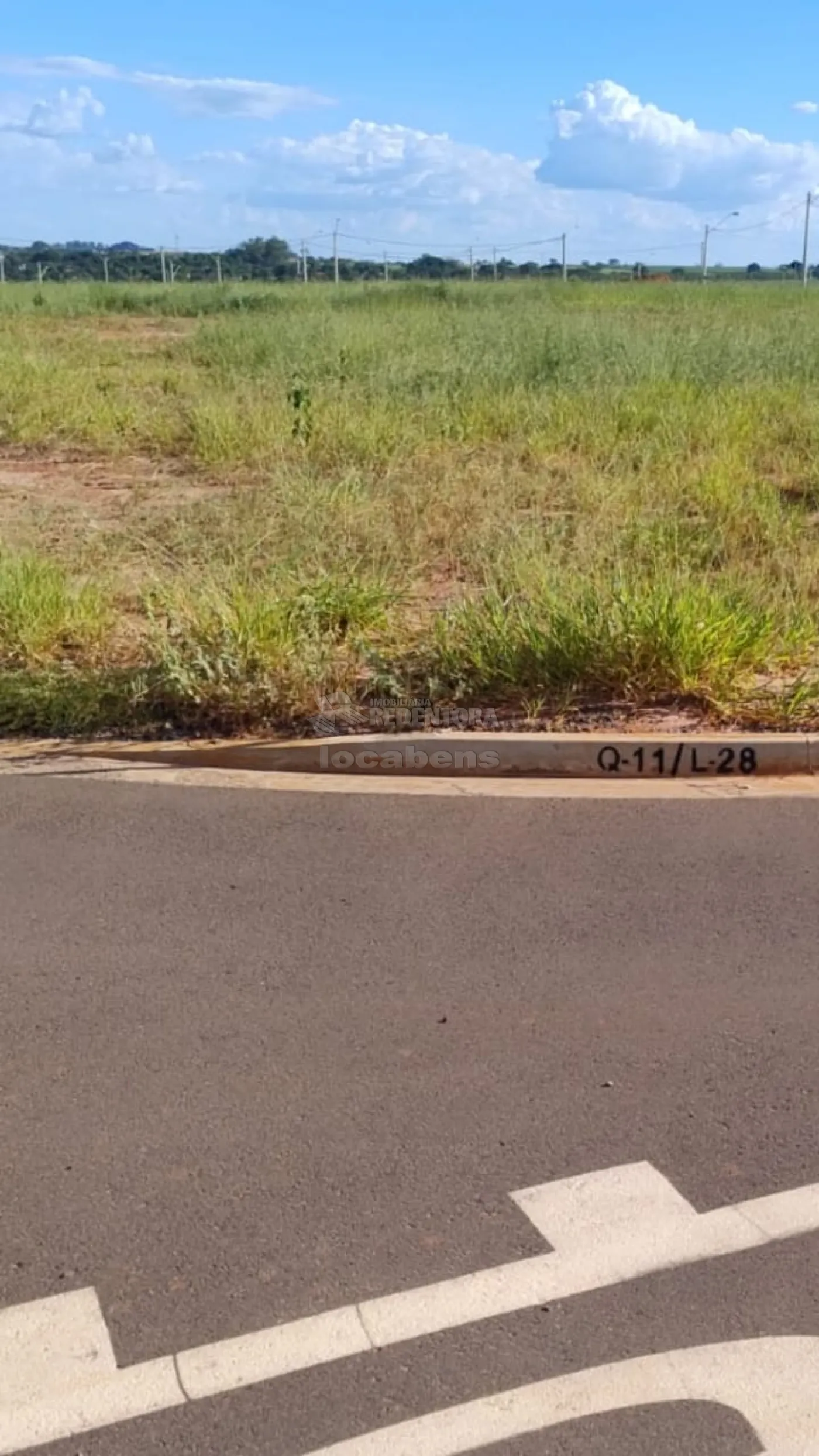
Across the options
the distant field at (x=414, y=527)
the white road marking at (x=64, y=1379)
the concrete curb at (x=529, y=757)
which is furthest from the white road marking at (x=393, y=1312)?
the distant field at (x=414, y=527)

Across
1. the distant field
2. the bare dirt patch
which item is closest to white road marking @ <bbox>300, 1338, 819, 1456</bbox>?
the distant field

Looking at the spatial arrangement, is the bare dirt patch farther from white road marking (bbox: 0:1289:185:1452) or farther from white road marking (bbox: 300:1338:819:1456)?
white road marking (bbox: 300:1338:819:1456)

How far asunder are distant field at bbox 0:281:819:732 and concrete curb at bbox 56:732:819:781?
34 centimetres

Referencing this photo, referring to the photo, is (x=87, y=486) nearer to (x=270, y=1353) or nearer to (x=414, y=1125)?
(x=414, y=1125)

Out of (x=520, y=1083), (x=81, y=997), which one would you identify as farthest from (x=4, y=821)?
(x=520, y=1083)

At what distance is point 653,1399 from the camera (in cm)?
222

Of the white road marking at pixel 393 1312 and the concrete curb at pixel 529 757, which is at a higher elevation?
the concrete curb at pixel 529 757

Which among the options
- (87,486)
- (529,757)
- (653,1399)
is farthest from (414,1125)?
(87,486)

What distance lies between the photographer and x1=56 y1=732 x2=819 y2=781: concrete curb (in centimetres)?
533

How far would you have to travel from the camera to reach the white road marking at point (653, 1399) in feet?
6.97

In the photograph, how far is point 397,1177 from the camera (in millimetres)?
2797

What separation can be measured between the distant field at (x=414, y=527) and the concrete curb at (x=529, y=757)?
34 centimetres

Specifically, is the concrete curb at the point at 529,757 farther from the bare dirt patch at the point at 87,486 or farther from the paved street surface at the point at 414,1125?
the bare dirt patch at the point at 87,486

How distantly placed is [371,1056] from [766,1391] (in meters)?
1.33
